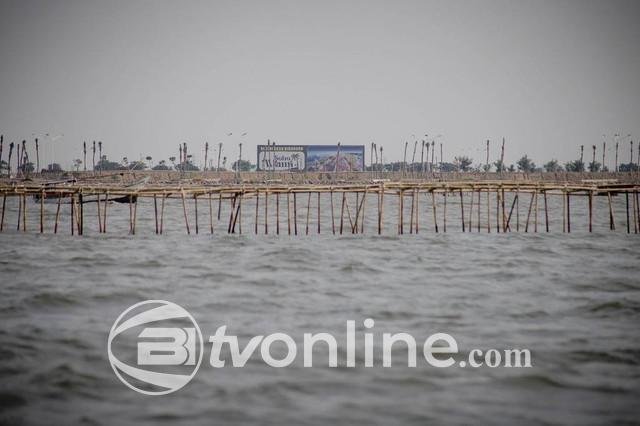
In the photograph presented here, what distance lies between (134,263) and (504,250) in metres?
13.0

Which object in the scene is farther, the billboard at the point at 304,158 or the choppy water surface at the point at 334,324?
the billboard at the point at 304,158

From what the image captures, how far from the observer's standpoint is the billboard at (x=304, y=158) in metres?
106

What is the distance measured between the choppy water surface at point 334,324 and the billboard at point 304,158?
83.7 m

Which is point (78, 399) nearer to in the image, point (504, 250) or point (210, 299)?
point (210, 299)

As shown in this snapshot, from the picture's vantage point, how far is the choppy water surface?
7449 mm

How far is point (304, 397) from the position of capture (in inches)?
306

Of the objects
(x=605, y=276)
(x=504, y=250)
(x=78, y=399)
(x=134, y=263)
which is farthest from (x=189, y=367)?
(x=504, y=250)

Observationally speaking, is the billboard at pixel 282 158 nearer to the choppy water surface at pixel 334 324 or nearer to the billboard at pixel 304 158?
the billboard at pixel 304 158

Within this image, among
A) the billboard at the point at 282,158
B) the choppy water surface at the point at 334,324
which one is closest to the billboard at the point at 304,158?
the billboard at the point at 282,158

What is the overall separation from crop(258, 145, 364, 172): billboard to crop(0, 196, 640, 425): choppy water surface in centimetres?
8371

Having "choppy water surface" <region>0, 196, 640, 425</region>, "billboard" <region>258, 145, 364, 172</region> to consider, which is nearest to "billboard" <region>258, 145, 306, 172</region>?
"billboard" <region>258, 145, 364, 172</region>

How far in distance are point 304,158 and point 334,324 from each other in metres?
95.7

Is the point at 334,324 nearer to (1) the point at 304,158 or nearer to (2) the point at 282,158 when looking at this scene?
(1) the point at 304,158

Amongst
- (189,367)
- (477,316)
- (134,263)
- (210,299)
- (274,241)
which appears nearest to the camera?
(189,367)
